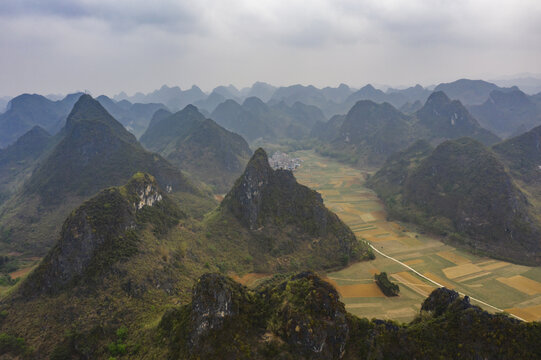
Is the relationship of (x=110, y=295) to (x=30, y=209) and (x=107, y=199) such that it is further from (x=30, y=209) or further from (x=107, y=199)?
(x=30, y=209)

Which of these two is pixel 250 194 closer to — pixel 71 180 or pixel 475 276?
pixel 475 276

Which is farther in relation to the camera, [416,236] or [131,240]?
[416,236]

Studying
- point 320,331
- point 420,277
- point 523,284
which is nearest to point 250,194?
point 420,277

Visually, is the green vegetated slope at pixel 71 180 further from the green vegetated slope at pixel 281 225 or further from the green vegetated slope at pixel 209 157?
the green vegetated slope at pixel 281 225

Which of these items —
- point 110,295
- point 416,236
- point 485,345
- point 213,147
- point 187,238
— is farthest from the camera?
point 213,147

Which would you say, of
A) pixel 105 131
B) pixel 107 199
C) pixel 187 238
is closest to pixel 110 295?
pixel 107 199

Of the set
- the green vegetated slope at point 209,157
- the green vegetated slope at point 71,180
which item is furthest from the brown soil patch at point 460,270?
the green vegetated slope at point 209,157

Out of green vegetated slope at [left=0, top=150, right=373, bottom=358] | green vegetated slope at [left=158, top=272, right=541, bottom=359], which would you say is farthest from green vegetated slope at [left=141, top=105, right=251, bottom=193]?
green vegetated slope at [left=158, top=272, right=541, bottom=359]
